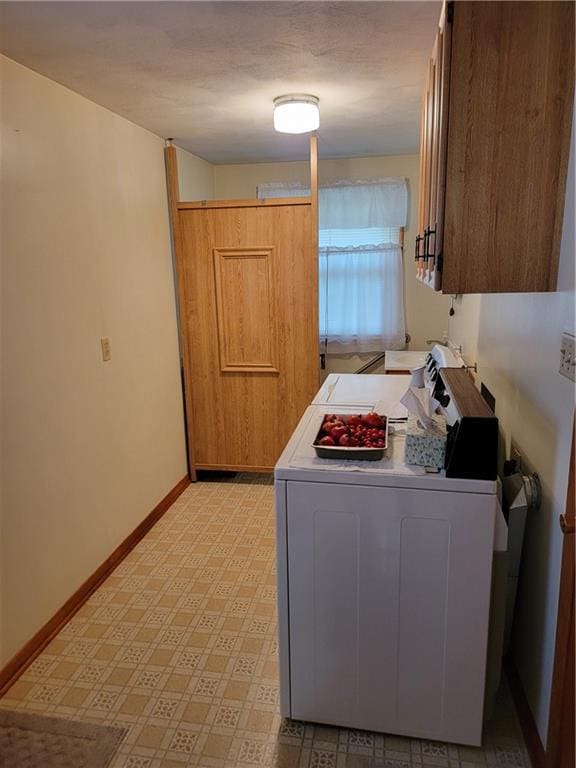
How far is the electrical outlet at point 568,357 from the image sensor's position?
1276mm

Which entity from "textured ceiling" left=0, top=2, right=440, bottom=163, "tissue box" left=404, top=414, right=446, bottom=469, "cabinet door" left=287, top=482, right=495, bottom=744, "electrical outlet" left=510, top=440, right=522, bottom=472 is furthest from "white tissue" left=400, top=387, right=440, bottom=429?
"textured ceiling" left=0, top=2, right=440, bottom=163

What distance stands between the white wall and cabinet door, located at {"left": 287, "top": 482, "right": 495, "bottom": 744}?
0.19 m

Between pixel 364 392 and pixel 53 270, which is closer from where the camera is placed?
pixel 53 270

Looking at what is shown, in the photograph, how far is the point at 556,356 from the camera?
1413 mm

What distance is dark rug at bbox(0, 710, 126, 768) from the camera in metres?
1.61

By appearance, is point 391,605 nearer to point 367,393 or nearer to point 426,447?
point 426,447

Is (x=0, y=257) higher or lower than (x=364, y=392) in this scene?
higher

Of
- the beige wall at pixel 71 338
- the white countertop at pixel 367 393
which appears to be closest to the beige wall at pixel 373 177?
the beige wall at pixel 71 338

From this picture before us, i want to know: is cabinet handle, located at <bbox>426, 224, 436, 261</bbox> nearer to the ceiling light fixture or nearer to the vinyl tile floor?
the ceiling light fixture

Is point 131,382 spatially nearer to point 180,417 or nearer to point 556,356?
point 180,417

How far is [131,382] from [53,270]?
83cm

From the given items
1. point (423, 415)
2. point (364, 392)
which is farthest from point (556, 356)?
point (364, 392)

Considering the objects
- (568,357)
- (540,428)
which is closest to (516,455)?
(540,428)

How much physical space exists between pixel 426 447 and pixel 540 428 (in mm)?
381
